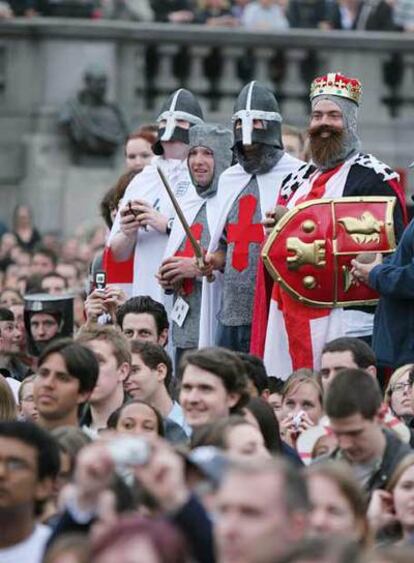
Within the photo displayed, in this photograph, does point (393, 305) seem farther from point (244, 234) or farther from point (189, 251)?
point (189, 251)

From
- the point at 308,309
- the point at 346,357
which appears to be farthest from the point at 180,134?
the point at 346,357

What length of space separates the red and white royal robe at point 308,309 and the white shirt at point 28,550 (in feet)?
16.4

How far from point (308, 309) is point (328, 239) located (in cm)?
42

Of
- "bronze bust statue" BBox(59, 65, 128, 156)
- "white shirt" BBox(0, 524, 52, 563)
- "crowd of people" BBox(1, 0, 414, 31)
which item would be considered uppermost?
"crowd of people" BBox(1, 0, 414, 31)

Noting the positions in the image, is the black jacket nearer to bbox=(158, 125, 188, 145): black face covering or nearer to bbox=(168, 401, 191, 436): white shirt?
bbox=(168, 401, 191, 436): white shirt

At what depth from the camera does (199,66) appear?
27594 mm

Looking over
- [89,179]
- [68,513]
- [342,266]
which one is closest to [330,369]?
[342,266]

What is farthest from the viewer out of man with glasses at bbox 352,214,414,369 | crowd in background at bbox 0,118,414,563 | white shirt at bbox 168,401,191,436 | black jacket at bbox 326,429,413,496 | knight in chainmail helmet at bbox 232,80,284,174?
knight in chainmail helmet at bbox 232,80,284,174

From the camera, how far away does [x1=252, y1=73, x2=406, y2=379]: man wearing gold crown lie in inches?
582

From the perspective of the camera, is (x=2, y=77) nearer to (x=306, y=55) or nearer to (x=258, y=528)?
(x=306, y=55)

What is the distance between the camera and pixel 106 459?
29.5ft

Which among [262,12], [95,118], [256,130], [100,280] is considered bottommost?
[100,280]

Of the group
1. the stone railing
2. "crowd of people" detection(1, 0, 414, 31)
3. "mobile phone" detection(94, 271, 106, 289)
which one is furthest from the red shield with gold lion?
"crowd of people" detection(1, 0, 414, 31)

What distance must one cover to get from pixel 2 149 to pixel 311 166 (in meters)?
13.4
